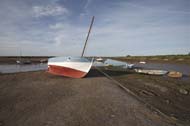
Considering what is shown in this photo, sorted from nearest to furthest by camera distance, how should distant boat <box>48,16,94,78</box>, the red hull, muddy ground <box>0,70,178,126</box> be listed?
muddy ground <box>0,70,178,126</box>, distant boat <box>48,16,94,78</box>, the red hull

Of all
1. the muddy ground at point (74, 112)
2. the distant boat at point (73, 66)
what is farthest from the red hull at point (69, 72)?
the muddy ground at point (74, 112)

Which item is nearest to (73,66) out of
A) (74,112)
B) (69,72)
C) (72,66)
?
(72,66)

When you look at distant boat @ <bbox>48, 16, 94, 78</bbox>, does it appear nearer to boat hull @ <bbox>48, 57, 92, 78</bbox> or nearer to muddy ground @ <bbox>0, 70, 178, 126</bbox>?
boat hull @ <bbox>48, 57, 92, 78</bbox>

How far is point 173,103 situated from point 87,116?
16.9 ft

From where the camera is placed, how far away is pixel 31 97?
7074mm

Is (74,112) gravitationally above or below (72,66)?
below

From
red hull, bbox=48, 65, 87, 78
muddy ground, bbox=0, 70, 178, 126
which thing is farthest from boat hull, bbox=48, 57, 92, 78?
muddy ground, bbox=0, 70, 178, 126

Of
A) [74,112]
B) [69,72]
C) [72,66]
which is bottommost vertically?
[74,112]

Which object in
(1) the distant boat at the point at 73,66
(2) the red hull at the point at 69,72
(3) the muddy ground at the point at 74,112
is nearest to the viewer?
(3) the muddy ground at the point at 74,112

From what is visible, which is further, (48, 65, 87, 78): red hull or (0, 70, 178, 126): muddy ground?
(48, 65, 87, 78): red hull

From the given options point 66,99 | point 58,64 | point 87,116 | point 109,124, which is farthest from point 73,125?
point 58,64

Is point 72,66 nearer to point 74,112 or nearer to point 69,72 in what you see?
point 69,72

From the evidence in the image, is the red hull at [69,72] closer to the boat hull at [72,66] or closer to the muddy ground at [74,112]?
the boat hull at [72,66]

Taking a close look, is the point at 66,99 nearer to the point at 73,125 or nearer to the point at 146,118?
the point at 73,125
